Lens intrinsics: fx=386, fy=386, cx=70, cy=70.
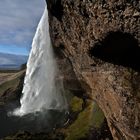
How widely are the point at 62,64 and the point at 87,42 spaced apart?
64.3 feet

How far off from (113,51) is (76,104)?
2665cm

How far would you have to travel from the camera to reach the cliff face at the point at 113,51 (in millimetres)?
18141

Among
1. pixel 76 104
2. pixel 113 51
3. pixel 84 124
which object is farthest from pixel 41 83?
pixel 113 51

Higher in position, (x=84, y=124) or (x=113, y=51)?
(x=113, y=51)

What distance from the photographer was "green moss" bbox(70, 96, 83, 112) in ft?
143

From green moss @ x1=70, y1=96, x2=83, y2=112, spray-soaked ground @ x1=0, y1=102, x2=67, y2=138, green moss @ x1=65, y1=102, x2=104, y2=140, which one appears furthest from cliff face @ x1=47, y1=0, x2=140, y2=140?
green moss @ x1=70, y1=96, x2=83, y2=112

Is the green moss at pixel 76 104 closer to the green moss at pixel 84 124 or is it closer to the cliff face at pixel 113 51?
the green moss at pixel 84 124

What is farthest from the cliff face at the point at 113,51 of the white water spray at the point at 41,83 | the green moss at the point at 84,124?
the white water spray at the point at 41,83

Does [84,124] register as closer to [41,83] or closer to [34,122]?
[34,122]

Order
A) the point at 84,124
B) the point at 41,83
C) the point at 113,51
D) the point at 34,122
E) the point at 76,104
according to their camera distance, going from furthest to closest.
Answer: the point at 41,83
the point at 34,122
the point at 76,104
the point at 84,124
the point at 113,51

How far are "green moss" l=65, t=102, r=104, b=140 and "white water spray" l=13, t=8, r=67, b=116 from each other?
9.83 m

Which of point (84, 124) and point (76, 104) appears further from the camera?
point (76, 104)

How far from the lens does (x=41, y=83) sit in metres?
57.8

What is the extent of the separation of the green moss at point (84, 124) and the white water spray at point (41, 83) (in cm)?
983
